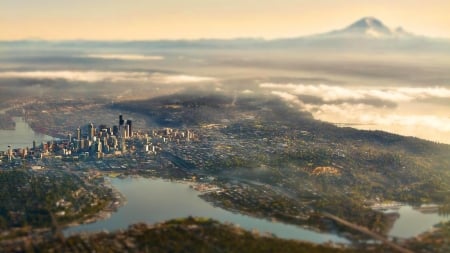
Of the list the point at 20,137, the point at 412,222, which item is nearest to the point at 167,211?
the point at 412,222

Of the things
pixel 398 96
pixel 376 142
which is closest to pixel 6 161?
pixel 376 142

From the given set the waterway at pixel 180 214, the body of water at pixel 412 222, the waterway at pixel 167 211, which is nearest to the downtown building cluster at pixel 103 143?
the waterway at pixel 167 211

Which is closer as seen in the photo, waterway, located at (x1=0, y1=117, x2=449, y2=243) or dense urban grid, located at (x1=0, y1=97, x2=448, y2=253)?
waterway, located at (x1=0, y1=117, x2=449, y2=243)

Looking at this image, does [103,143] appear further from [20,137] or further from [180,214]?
[180,214]

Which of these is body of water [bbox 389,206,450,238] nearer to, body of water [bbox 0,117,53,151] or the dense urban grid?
the dense urban grid

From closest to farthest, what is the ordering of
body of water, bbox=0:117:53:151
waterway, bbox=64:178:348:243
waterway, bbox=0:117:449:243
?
waterway, bbox=64:178:348:243, waterway, bbox=0:117:449:243, body of water, bbox=0:117:53:151

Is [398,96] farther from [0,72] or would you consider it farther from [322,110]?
[0,72]

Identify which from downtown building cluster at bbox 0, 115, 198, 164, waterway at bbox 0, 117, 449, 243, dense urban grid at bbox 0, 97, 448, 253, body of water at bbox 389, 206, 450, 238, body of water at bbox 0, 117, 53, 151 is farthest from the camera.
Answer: body of water at bbox 0, 117, 53, 151

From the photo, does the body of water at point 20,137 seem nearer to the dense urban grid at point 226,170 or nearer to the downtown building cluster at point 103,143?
the dense urban grid at point 226,170

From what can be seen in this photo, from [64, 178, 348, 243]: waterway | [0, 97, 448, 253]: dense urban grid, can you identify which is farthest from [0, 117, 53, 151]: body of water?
[64, 178, 348, 243]: waterway

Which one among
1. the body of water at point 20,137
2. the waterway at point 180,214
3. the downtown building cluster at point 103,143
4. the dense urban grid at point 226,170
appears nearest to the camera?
the waterway at point 180,214

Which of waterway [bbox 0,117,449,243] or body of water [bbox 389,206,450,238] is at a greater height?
body of water [bbox 389,206,450,238]
